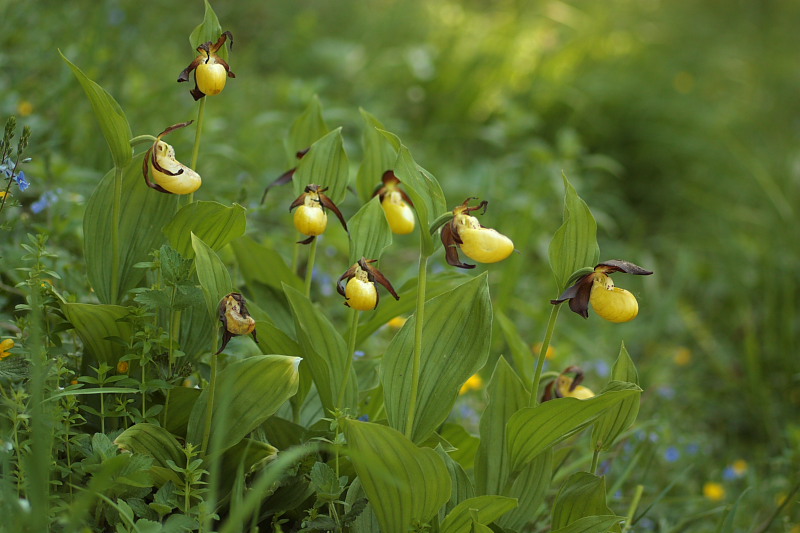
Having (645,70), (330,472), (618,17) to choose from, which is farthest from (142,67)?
(618,17)

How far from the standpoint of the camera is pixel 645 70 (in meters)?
3.94

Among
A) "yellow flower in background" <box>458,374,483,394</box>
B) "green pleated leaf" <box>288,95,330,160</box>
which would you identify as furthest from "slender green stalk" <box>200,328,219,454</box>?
"yellow flower in background" <box>458,374,483,394</box>

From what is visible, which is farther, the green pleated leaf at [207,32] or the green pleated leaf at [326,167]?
the green pleated leaf at [326,167]

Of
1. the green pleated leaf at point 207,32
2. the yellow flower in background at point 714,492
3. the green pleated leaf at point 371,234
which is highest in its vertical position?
the green pleated leaf at point 207,32

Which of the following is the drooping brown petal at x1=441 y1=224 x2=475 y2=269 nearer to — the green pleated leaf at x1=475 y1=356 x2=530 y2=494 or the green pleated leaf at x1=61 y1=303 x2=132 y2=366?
the green pleated leaf at x1=475 y1=356 x2=530 y2=494

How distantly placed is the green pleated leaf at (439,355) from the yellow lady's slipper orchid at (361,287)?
9 cm

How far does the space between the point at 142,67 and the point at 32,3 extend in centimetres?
52

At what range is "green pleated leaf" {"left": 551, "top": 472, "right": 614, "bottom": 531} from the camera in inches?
39.7

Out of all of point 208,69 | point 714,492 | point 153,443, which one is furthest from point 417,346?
point 714,492

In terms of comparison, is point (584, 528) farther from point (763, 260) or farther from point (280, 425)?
point (763, 260)

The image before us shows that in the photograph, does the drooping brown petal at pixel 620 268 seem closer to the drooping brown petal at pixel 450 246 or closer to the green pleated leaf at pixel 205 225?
the drooping brown petal at pixel 450 246

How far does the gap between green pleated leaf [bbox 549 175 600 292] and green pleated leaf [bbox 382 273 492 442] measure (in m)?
0.11

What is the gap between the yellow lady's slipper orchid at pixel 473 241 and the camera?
93cm

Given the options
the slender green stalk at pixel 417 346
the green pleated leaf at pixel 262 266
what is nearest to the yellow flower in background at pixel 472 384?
the green pleated leaf at pixel 262 266
